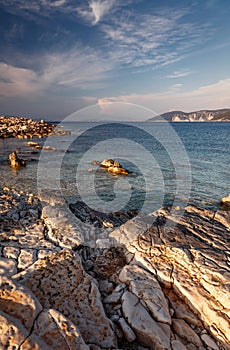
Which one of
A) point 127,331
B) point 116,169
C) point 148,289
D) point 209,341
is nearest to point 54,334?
point 127,331

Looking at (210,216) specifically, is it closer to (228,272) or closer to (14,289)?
(228,272)

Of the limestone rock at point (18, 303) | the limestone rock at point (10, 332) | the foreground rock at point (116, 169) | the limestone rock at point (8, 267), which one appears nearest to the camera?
the limestone rock at point (10, 332)

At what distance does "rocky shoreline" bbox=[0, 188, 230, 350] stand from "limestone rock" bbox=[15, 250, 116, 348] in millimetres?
21

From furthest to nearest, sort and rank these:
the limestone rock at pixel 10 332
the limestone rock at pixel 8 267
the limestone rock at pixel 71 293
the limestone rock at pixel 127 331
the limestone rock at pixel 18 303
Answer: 1. the limestone rock at pixel 8 267
2. the limestone rock at pixel 127 331
3. the limestone rock at pixel 71 293
4. the limestone rock at pixel 18 303
5. the limestone rock at pixel 10 332

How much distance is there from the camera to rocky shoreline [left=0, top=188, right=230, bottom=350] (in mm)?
3873

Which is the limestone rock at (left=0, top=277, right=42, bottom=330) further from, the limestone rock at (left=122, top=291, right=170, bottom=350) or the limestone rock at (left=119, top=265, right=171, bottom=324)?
the limestone rock at (left=119, top=265, right=171, bottom=324)

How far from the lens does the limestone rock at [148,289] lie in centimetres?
509

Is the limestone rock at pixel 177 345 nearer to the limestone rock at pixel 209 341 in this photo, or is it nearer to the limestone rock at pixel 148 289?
the limestone rock at pixel 148 289

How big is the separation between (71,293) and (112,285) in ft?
4.05

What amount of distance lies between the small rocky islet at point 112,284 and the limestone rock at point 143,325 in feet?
0.06

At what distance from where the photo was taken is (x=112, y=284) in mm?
5938

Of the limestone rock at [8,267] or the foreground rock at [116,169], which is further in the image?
the foreground rock at [116,169]

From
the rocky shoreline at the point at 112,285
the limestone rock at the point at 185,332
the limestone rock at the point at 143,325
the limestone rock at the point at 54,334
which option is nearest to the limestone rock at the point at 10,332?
the rocky shoreline at the point at 112,285

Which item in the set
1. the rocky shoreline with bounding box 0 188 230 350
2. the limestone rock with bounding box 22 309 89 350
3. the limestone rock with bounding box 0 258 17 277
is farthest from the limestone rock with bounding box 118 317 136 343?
the limestone rock with bounding box 0 258 17 277
